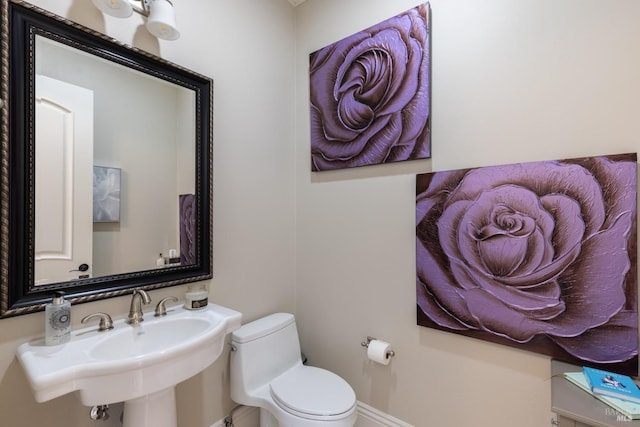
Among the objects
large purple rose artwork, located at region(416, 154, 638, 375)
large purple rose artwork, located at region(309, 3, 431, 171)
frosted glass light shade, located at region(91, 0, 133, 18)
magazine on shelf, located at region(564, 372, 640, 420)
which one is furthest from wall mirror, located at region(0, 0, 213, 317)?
magazine on shelf, located at region(564, 372, 640, 420)

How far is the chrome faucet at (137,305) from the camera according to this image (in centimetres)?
123

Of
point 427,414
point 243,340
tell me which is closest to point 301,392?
point 243,340

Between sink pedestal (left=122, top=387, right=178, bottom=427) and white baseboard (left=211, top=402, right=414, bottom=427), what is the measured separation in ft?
2.02

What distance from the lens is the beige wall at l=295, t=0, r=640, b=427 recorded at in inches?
46.4

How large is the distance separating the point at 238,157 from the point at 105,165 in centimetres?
64

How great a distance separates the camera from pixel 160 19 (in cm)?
124

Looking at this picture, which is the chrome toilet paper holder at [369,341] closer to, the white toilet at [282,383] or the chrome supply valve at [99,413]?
the white toilet at [282,383]

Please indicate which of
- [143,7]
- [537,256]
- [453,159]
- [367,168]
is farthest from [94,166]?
[537,256]

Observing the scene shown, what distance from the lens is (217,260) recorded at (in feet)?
5.29

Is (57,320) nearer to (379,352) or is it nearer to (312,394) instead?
(312,394)

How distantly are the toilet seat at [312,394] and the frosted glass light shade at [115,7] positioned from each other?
5.93 feet

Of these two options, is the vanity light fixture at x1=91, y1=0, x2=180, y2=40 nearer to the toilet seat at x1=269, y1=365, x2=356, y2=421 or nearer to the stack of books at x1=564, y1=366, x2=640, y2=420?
the toilet seat at x1=269, y1=365, x2=356, y2=421

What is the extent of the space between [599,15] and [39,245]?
89.9 inches

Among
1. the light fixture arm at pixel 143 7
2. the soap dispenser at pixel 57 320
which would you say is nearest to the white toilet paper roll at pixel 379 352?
the soap dispenser at pixel 57 320
